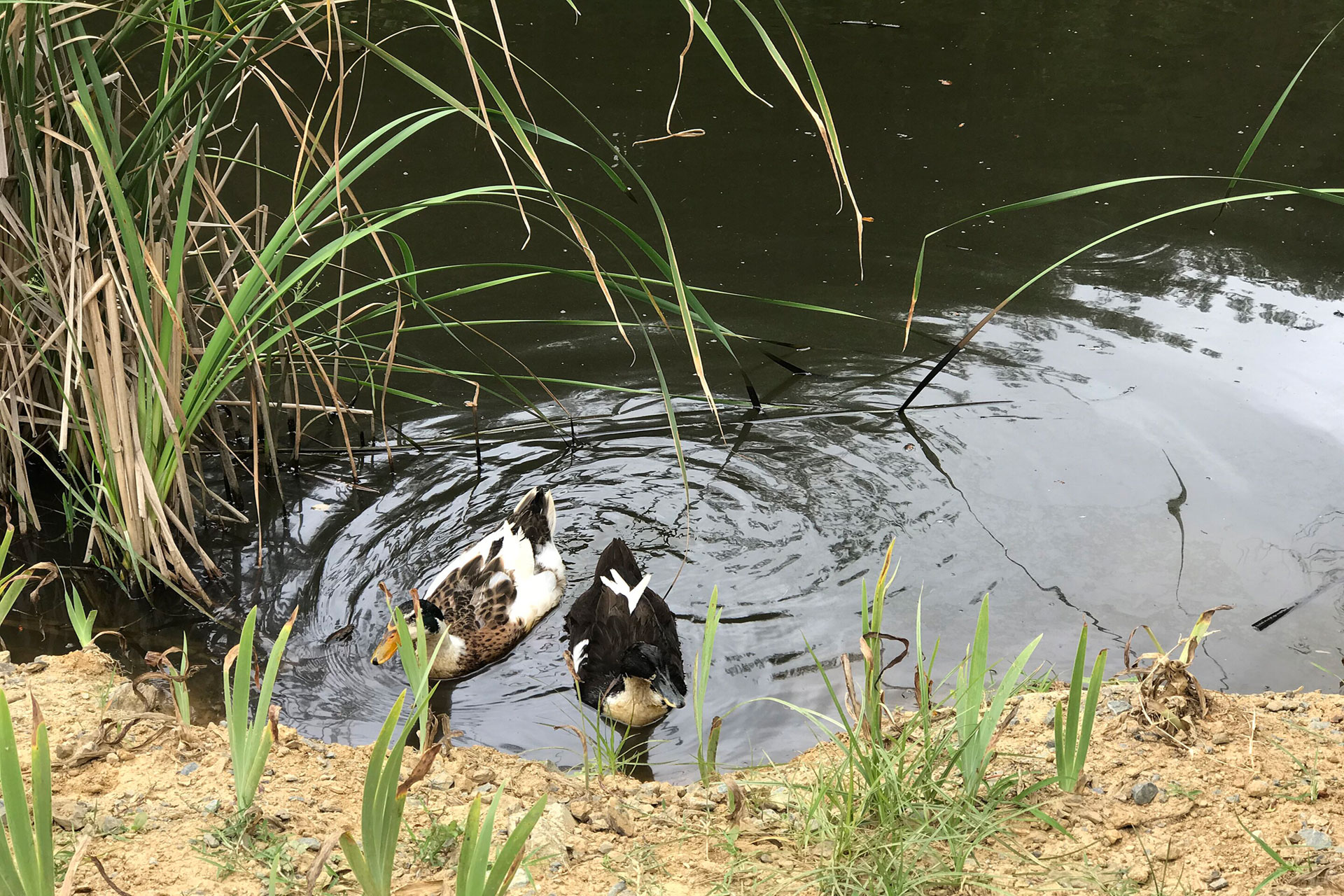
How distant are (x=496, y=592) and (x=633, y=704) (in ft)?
2.99

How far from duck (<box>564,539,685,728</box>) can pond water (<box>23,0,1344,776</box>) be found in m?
0.11

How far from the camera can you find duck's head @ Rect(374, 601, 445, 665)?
4.03 metres

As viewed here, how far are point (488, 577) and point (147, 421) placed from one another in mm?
1545

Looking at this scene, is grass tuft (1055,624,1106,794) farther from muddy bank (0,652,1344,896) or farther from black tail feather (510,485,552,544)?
black tail feather (510,485,552,544)

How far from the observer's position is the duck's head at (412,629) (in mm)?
4031

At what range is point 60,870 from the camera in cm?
226

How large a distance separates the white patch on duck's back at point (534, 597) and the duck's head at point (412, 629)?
323mm

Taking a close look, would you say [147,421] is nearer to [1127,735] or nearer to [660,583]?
[660,583]

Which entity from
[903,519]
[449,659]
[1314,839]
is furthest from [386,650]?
[1314,839]

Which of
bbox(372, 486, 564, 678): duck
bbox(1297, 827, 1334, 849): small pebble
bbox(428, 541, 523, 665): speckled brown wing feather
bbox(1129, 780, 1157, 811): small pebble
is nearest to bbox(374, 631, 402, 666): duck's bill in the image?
bbox(372, 486, 564, 678): duck

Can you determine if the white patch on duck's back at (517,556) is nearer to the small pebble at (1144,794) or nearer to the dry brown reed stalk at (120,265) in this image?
the dry brown reed stalk at (120,265)

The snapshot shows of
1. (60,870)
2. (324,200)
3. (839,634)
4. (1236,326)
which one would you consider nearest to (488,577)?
(839,634)

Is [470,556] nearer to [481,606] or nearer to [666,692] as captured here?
[481,606]

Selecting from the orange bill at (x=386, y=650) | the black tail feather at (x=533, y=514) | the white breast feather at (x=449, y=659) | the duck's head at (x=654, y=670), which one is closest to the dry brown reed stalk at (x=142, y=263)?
the black tail feather at (x=533, y=514)
